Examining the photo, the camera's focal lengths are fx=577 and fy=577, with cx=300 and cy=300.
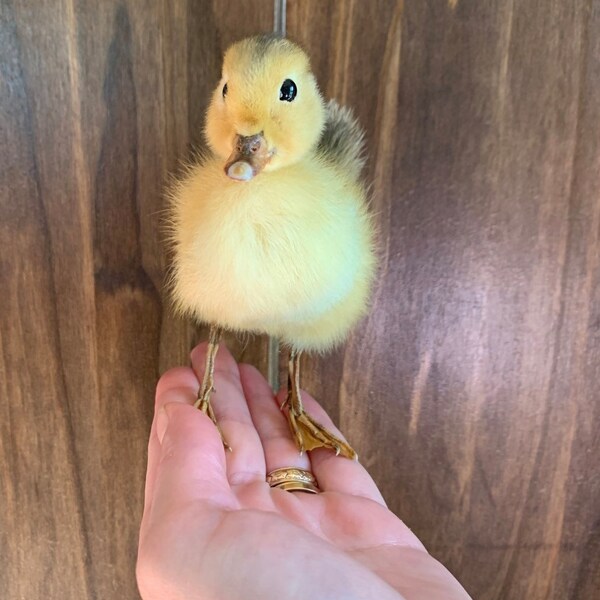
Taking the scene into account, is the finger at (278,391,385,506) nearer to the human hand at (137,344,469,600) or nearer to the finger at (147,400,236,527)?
the human hand at (137,344,469,600)

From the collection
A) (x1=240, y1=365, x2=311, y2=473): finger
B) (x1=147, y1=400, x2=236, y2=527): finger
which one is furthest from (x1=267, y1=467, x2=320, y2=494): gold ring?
(x1=147, y1=400, x2=236, y2=527): finger

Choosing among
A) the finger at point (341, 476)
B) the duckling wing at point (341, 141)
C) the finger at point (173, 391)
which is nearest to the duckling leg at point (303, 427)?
the finger at point (341, 476)

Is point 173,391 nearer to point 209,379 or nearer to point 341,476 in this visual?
point 209,379

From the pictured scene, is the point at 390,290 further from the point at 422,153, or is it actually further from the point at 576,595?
the point at 576,595

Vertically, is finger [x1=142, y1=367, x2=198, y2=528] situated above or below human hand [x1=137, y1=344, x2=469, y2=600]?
above

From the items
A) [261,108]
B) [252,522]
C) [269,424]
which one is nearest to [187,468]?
[252,522]

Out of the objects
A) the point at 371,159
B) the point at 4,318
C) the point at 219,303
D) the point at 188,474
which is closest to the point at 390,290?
the point at 371,159
